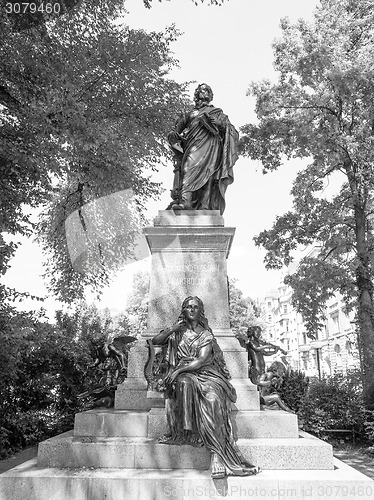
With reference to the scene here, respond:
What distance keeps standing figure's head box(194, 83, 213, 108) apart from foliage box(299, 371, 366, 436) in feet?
26.3

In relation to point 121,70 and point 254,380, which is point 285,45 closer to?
point 121,70

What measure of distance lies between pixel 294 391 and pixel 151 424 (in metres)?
8.19

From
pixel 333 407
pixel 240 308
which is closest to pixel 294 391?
pixel 333 407

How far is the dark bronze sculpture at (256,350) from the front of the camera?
6.57 m

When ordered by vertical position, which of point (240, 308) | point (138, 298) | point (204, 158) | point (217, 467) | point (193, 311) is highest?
point (138, 298)

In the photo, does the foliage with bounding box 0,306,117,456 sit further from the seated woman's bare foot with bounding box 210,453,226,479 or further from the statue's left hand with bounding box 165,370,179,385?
the seated woman's bare foot with bounding box 210,453,226,479

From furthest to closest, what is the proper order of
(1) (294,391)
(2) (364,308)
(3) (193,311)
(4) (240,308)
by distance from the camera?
(4) (240,308), (2) (364,308), (1) (294,391), (3) (193,311)

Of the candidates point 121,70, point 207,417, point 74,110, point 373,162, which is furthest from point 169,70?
point 207,417

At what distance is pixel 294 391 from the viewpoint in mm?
12539

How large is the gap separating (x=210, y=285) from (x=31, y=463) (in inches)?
124

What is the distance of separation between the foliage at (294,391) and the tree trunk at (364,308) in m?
1.87

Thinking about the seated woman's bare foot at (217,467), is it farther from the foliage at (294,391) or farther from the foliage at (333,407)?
the foliage at (294,391)

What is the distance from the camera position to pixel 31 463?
5.07m

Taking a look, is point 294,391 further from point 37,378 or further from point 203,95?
point 203,95
